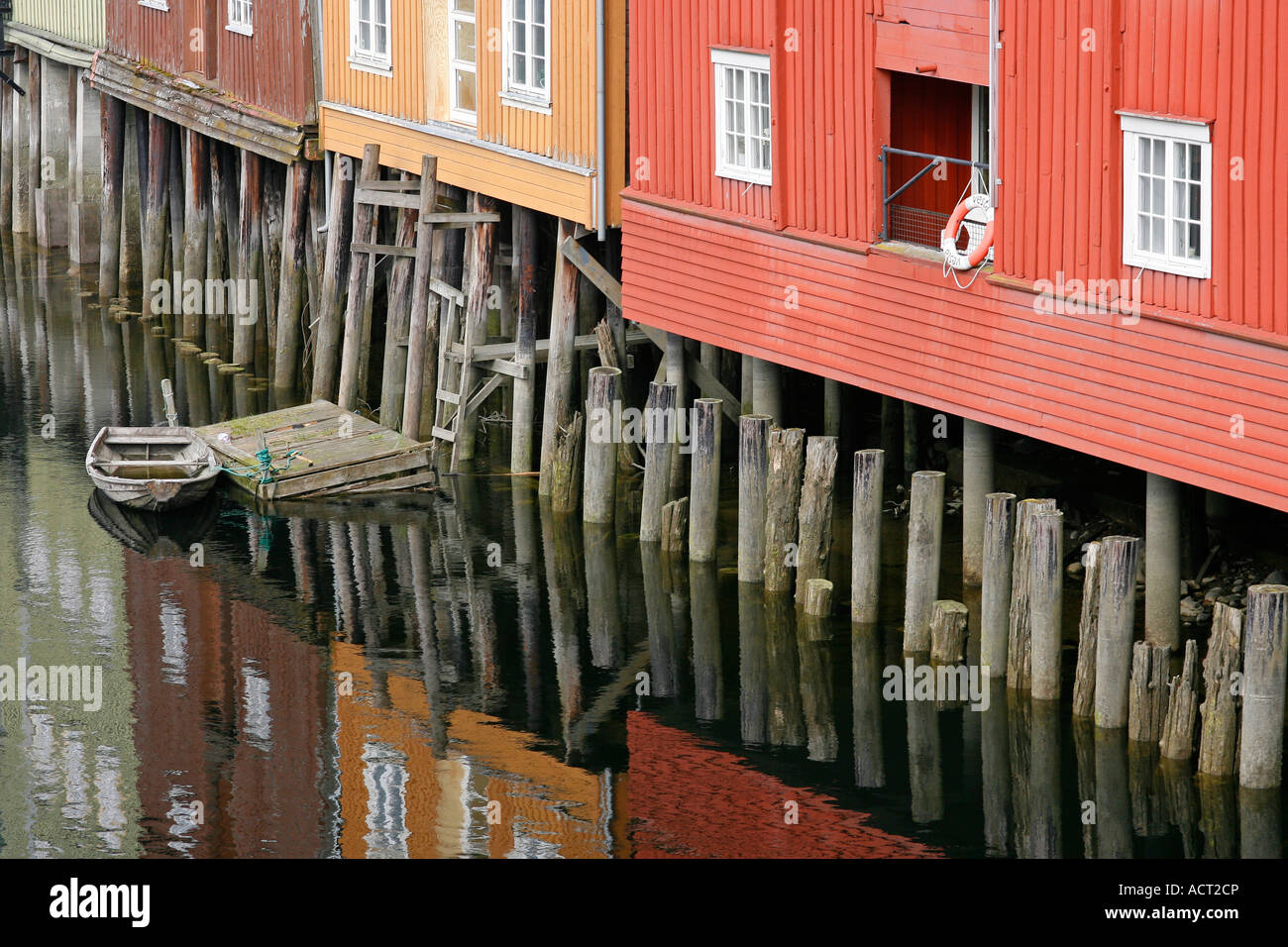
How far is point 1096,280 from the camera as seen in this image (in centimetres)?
1670

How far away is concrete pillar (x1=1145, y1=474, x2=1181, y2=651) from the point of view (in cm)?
1667

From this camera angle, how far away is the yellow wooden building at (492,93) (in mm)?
22062

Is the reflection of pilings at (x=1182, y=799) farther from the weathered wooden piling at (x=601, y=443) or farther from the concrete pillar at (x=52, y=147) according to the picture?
the concrete pillar at (x=52, y=147)

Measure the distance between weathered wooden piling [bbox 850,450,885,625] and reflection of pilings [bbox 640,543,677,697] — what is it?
1667 millimetres

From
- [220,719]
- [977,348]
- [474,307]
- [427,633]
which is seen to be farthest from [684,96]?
[220,719]

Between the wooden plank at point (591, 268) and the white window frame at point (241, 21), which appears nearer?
the wooden plank at point (591, 268)

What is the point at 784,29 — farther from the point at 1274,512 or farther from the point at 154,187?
the point at 154,187

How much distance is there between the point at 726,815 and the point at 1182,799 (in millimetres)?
3231

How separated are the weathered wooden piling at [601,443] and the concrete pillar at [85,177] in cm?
1662

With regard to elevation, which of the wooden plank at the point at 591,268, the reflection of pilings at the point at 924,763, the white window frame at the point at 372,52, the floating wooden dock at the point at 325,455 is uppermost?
the white window frame at the point at 372,52

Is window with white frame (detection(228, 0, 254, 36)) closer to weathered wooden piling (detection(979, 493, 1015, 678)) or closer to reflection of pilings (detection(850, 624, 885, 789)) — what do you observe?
reflection of pilings (detection(850, 624, 885, 789))

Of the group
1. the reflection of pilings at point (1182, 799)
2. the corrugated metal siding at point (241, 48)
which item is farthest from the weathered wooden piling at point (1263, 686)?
the corrugated metal siding at point (241, 48)
